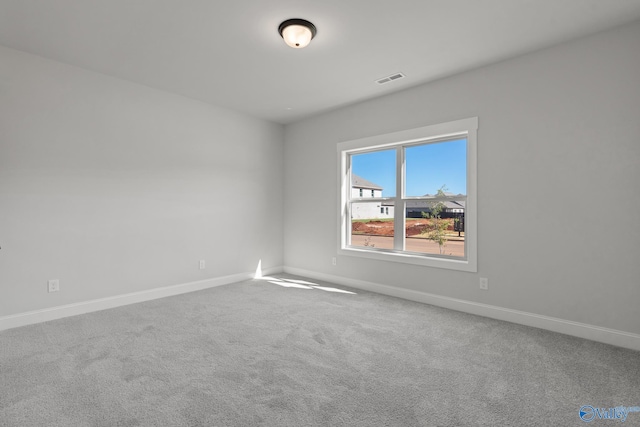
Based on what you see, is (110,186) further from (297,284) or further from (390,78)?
(390,78)

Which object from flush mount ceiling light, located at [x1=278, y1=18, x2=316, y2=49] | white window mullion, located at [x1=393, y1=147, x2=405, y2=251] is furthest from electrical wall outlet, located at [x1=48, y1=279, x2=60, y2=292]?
white window mullion, located at [x1=393, y1=147, x2=405, y2=251]

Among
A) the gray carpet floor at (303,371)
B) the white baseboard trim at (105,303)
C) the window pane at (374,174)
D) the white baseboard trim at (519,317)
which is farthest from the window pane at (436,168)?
the white baseboard trim at (105,303)

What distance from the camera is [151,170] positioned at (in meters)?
3.93

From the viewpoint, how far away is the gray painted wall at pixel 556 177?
2.59 meters

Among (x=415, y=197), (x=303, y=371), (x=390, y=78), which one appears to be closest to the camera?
(x=303, y=371)

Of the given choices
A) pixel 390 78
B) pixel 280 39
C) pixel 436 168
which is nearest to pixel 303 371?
pixel 280 39

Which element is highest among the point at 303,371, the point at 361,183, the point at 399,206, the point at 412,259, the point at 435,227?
the point at 361,183

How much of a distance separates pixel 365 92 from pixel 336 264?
253 cm

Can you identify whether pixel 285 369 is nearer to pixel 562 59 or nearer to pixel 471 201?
pixel 471 201

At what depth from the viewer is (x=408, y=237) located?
165 inches

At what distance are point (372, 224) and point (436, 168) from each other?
123cm

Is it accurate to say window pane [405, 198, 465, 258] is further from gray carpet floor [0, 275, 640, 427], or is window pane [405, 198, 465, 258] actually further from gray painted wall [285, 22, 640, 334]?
gray carpet floor [0, 275, 640, 427]

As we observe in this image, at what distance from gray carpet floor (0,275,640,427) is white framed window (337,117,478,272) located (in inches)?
35.9

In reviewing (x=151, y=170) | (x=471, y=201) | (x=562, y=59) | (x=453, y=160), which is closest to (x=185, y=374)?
(x=151, y=170)
